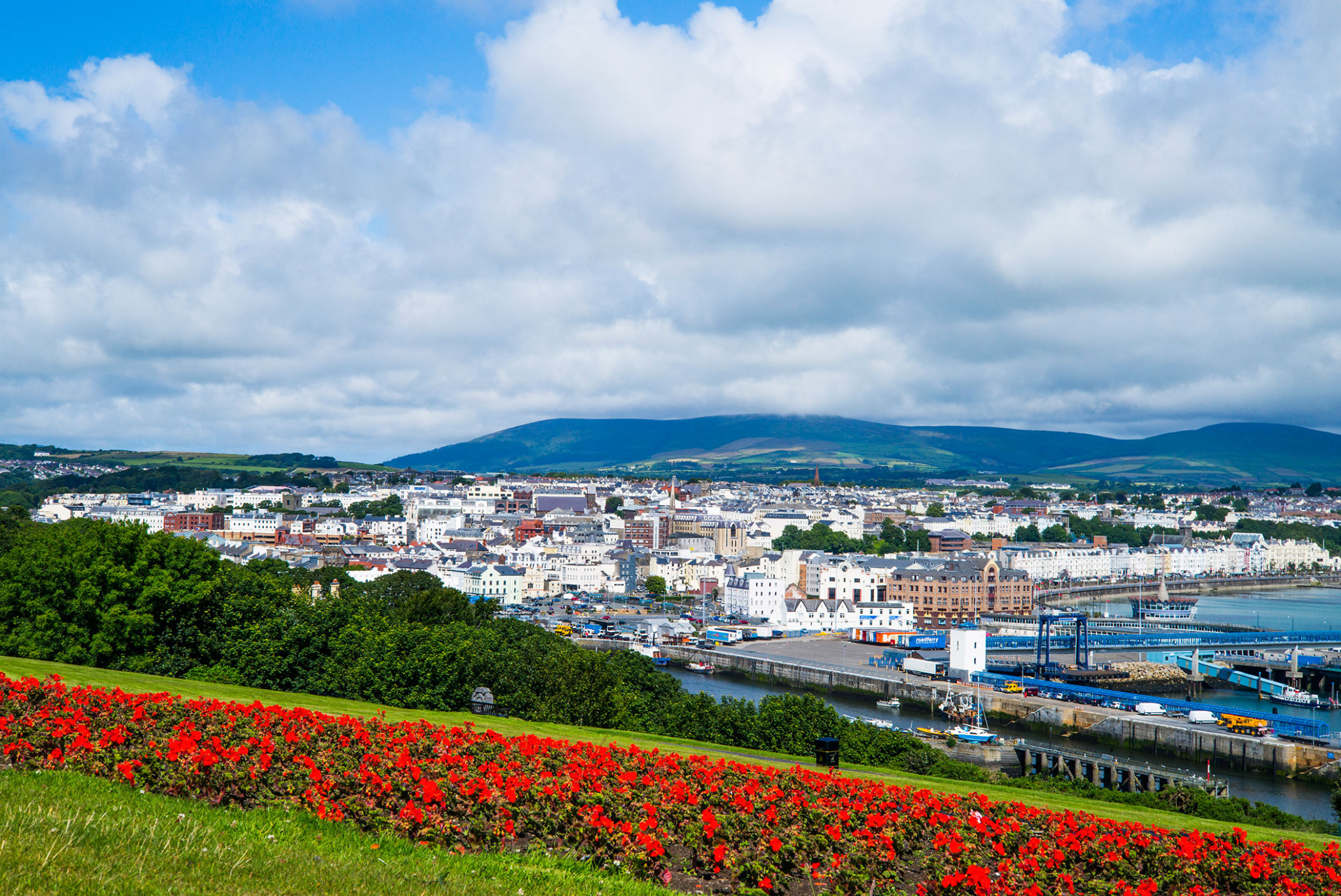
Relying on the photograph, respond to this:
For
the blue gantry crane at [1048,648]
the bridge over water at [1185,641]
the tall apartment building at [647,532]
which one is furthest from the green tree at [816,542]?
the blue gantry crane at [1048,648]

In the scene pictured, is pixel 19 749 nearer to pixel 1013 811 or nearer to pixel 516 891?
pixel 516 891

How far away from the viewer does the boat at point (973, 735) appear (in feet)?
147

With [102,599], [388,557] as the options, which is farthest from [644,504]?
[102,599]

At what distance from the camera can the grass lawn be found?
14680 millimetres

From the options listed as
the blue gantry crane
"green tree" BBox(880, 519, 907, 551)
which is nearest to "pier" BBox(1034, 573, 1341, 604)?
"green tree" BBox(880, 519, 907, 551)

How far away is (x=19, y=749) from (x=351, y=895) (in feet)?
13.9

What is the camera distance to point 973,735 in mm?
45469

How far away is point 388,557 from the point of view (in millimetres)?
98000

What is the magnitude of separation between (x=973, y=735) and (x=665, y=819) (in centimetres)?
4014

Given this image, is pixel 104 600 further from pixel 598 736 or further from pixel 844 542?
pixel 844 542

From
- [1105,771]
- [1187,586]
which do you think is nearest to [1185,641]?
[1105,771]

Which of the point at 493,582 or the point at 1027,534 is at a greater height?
the point at 493,582

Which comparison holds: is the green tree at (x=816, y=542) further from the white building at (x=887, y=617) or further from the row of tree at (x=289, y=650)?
the row of tree at (x=289, y=650)

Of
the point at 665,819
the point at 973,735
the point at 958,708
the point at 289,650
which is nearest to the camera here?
the point at 665,819
